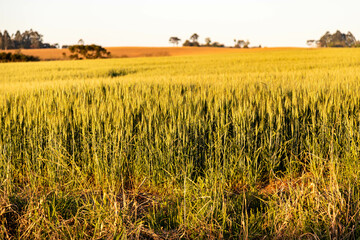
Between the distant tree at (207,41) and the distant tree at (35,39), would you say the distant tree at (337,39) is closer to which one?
the distant tree at (207,41)

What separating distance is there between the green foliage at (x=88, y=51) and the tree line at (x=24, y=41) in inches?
1505

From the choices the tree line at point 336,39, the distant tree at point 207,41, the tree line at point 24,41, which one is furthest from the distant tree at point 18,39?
the tree line at point 336,39

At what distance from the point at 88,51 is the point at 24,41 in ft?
171

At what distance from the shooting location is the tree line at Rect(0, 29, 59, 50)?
72.5m

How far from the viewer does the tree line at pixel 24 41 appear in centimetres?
7250

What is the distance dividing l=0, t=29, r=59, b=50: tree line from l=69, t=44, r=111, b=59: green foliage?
38229 mm

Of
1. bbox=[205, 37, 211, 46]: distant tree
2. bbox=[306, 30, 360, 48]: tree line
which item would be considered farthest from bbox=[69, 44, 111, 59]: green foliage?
bbox=[306, 30, 360, 48]: tree line

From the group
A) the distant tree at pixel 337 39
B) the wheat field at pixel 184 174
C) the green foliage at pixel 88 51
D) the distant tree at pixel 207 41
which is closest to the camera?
the wheat field at pixel 184 174

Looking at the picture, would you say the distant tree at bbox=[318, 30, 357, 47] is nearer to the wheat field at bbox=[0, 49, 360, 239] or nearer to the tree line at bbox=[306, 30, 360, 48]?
the tree line at bbox=[306, 30, 360, 48]

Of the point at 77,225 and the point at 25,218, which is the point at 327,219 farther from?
the point at 25,218

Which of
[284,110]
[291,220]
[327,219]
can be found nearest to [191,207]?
[291,220]

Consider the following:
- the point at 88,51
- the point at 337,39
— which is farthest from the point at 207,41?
the point at 337,39

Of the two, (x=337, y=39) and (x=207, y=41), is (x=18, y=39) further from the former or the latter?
(x=337, y=39)

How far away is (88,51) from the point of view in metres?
39.0
